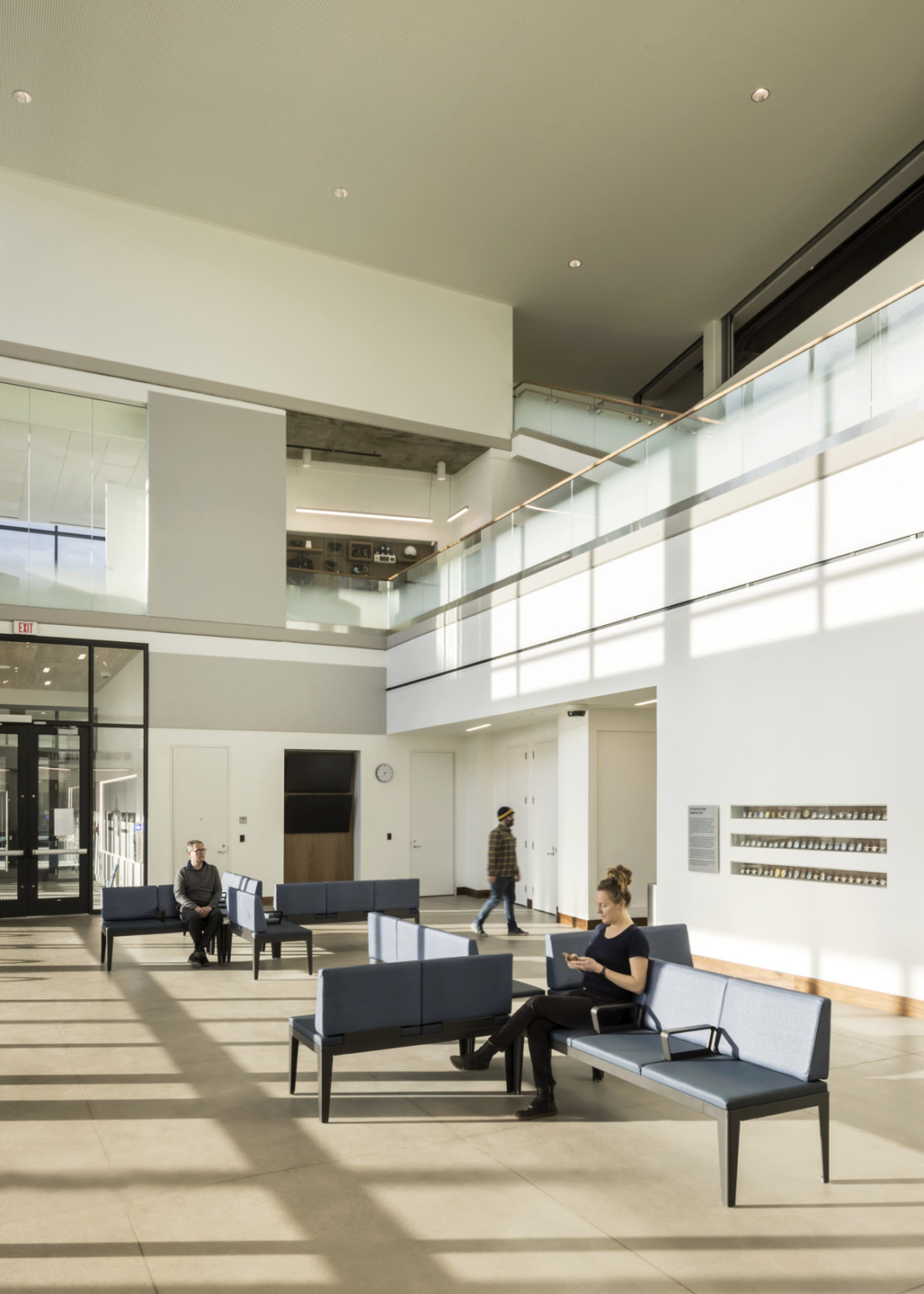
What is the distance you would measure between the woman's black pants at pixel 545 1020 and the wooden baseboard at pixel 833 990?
1876 mm

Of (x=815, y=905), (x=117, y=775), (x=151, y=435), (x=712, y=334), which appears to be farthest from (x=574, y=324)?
(x=815, y=905)

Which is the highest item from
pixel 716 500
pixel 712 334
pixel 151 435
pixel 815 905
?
pixel 712 334

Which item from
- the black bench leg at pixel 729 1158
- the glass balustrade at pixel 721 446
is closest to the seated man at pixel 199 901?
the glass balustrade at pixel 721 446

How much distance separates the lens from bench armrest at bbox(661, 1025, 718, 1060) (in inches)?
185

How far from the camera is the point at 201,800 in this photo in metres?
15.3

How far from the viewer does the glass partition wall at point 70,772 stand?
13984mm

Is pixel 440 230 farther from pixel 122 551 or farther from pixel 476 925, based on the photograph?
pixel 476 925

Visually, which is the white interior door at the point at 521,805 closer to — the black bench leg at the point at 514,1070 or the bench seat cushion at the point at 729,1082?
the black bench leg at the point at 514,1070

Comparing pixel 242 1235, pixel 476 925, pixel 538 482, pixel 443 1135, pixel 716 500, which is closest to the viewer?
pixel 242 1235

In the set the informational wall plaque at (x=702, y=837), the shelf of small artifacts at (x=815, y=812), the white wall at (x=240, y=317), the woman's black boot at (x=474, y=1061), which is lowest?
the woman's black boot at (x=474, y=1061)

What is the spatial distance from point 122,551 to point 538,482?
7.61 meters

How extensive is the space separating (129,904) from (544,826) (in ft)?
21.2

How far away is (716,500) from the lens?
31.4 feet

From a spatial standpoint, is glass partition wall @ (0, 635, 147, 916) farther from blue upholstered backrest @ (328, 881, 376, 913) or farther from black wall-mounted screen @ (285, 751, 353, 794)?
blue upholstered backrest @ (328, 881, 376, 913)
